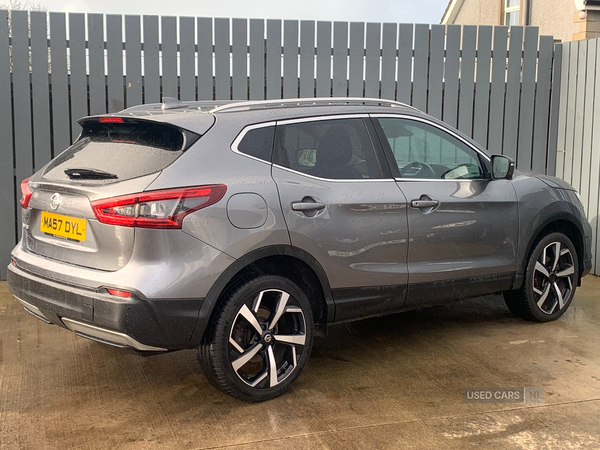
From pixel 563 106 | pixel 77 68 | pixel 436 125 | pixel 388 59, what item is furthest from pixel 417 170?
pixel 563 106

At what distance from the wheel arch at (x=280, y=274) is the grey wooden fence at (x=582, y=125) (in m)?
4.53

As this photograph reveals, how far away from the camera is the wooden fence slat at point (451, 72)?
7.53 m

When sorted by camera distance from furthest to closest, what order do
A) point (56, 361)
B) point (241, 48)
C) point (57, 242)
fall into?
point (241, 48), point (56, 361), point (57, 242)

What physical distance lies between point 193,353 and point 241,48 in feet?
12.0

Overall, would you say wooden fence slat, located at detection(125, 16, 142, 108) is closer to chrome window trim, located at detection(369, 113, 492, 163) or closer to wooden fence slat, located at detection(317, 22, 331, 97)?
wooden fence slat, located at detection(317, 22, 331, 97)

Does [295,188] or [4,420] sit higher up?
[295,188]

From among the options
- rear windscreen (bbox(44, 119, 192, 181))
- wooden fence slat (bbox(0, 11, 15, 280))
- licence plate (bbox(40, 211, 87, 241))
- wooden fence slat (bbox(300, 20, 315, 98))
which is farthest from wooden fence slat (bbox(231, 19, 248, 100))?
licence plate (bbox(40, 211, 87, 241))

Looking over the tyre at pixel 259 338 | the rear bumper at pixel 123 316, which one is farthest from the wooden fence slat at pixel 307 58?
the rear bumper at pixel 123 316

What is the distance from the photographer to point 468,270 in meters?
4.73

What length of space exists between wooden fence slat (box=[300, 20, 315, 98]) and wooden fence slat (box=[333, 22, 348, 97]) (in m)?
0.26

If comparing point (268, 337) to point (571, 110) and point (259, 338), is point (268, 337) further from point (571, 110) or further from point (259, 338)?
point (571, 110)

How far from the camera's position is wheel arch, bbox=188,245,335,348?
3.46 m

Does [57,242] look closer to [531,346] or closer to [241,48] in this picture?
[531,346]

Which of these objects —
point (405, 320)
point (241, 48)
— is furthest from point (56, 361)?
point (241, 48)
